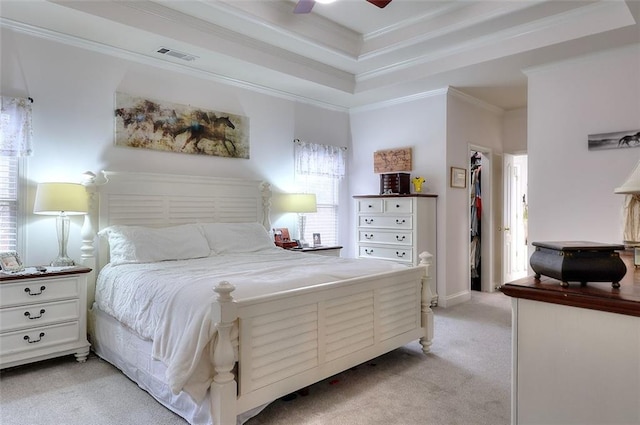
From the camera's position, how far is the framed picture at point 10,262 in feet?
9.65

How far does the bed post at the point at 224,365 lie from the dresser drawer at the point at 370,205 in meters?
3.27

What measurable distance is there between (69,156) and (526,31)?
4.30 metres

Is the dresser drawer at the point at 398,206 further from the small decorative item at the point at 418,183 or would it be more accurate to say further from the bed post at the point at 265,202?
the bed post at the point at 265,202

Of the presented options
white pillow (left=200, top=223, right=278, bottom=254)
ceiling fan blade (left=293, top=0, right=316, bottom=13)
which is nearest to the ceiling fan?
ceiling fan blade (left=293, top=0, right=316, bottom=13)

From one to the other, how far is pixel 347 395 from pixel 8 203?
306 centimetres

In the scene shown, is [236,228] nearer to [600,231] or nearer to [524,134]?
[600,231]

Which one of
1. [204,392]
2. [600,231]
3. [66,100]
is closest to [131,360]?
[204,392]

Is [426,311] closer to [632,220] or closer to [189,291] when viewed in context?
[632,220]

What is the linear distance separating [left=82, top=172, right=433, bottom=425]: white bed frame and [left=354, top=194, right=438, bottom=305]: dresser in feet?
4.53

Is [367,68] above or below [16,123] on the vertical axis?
above

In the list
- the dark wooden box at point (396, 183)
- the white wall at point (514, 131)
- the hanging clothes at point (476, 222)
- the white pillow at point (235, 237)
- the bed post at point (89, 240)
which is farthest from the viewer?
the hanging clothes at point (476, 222)

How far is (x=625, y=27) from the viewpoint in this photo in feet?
10.6

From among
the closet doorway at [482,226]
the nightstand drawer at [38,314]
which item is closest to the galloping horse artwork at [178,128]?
the nightstand drawer at [38,314]

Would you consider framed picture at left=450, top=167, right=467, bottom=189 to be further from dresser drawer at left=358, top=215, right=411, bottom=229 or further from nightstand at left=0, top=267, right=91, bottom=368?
nightstand at left=0, top=267, right=91, bottom=368
